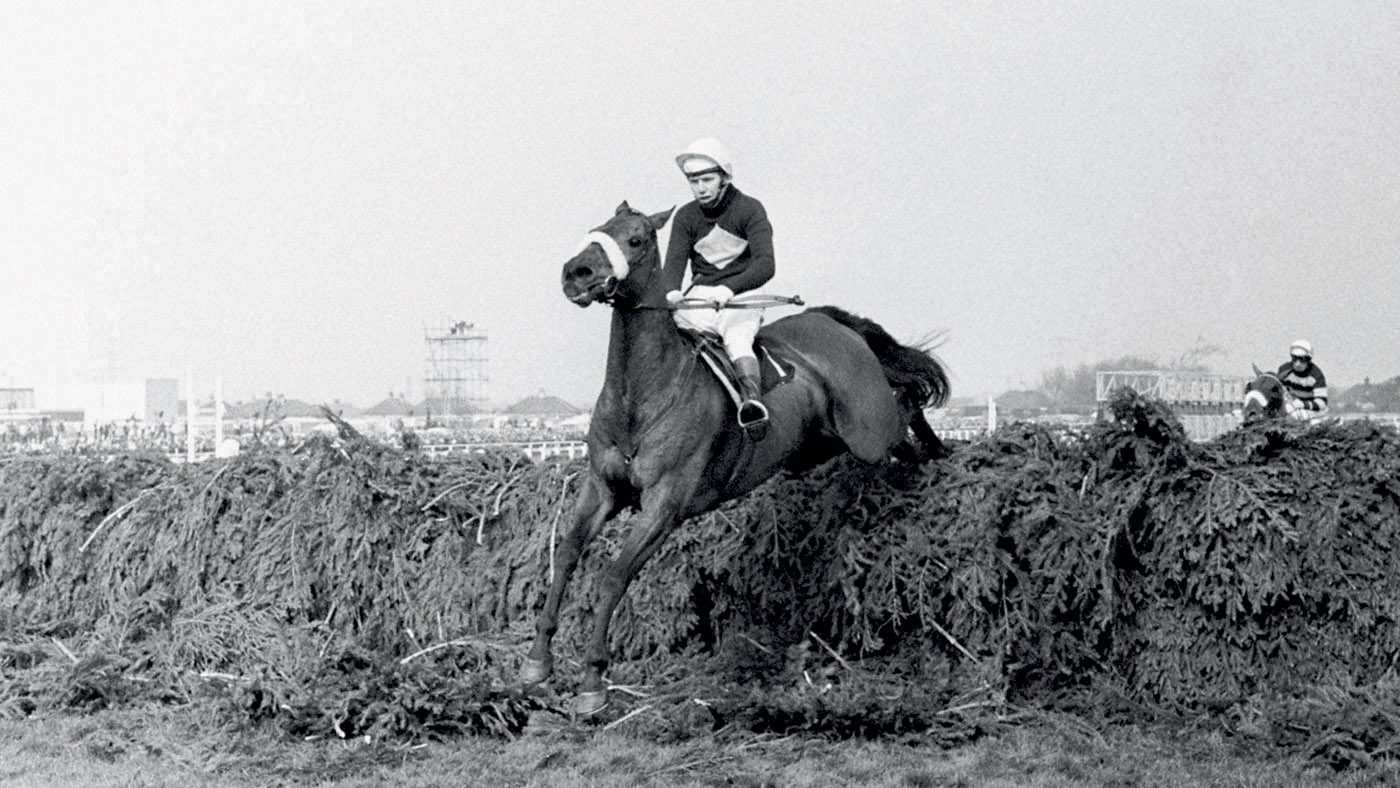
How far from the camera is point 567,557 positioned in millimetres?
6734

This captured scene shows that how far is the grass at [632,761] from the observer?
5719mm

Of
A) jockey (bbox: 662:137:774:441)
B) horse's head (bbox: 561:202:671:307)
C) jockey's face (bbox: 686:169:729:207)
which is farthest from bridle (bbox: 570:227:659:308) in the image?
jockey's face (bbox: 686:169:729:207)

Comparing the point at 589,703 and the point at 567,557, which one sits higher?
the point at 567,557

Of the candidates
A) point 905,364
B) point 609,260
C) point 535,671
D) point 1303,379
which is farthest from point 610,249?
point 1303,379

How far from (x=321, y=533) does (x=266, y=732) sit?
6.48 ft

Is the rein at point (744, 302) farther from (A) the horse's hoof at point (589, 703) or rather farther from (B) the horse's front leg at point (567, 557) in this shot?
(A) the horse's hoof at point (589, 703)

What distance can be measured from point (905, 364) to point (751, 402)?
2321 millimetres

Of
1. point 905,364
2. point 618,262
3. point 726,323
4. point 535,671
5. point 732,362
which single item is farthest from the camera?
point 905,364

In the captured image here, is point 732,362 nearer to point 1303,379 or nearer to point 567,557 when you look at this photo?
point 567,557

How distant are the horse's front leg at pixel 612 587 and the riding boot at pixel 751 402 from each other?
0.69m

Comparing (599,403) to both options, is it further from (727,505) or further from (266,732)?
(266,732)

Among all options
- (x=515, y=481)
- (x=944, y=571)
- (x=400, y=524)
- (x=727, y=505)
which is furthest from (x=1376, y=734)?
(x=400, y=524)

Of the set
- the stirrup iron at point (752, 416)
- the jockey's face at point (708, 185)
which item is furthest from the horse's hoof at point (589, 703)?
the jockey's face at point (708, 185)

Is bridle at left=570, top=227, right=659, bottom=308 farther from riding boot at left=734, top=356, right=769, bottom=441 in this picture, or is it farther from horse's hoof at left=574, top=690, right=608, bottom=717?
horse's hoof at left=574, top=690, right=608, bottom=717
